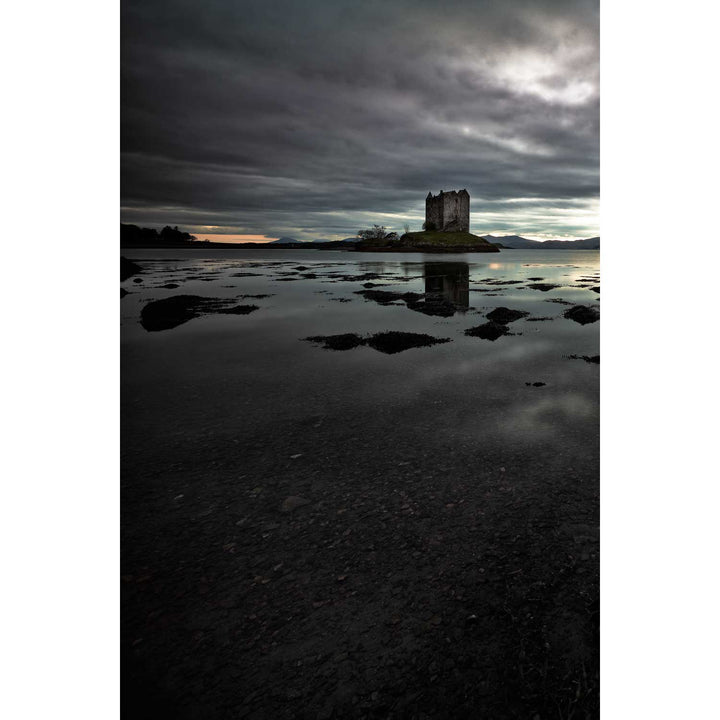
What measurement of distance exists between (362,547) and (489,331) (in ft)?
38.1

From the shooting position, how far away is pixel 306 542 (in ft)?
12.6

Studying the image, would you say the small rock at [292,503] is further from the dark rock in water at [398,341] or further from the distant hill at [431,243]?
the distant hill at [431,243]

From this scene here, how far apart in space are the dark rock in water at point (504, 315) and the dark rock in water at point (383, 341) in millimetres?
4646

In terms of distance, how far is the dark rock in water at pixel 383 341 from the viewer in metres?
12.1

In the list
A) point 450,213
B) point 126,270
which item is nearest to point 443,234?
point 450,213

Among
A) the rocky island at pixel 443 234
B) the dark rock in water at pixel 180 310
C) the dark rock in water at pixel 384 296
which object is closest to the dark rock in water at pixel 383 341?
the dark rock in water at pixel 180 310

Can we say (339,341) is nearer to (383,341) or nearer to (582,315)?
(383,341)

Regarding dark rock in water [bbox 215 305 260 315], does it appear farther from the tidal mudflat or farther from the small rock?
the small rock

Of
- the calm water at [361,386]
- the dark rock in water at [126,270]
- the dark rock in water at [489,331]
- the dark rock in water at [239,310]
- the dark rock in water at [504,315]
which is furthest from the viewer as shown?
the dark rock in water at [126,270]

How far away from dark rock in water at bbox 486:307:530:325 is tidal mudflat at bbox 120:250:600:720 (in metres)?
7.44

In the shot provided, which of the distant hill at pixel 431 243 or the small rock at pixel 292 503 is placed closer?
the small rock at pixel 292 503

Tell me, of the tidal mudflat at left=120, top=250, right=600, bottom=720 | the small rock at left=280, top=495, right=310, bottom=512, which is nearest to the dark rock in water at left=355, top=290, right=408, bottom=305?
the tidal mudflat at left=120, top=250, right=600, bottom=720
